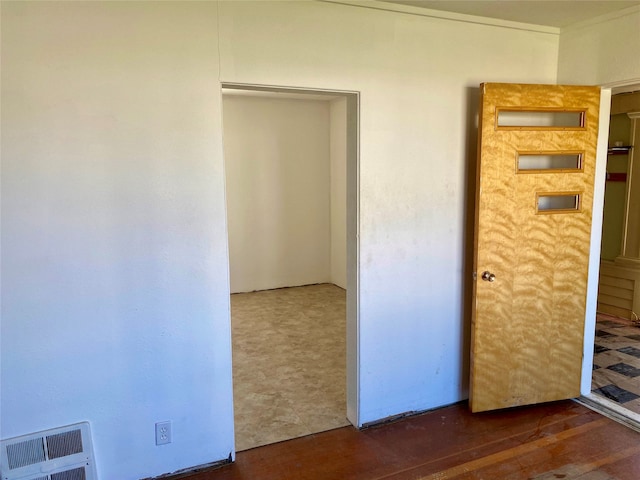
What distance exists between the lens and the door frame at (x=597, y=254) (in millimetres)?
2939

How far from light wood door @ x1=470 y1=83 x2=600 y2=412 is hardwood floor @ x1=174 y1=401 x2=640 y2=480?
207 millimetres

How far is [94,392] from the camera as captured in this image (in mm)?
2254

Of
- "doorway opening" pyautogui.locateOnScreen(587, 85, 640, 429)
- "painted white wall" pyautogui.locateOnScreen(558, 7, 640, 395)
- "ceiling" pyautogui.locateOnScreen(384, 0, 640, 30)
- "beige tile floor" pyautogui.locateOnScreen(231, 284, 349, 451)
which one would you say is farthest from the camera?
"doorway opening" pyautogui.locateOnScreen(587, 85, 640, 429)

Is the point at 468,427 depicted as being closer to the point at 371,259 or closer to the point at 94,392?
the point at 371,259

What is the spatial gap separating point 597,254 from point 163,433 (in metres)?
3.05

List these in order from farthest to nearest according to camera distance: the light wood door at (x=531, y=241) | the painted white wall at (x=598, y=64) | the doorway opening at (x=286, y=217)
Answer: the doorway opening at (x=286, y=217) → the light wood door at (x=531, y=241) → the painted white wall at (x=598, y=64)

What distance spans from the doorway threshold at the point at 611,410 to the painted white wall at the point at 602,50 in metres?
2.12

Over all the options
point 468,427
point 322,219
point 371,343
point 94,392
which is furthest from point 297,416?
point 322,219

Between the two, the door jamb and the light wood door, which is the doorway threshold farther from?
the door jamb

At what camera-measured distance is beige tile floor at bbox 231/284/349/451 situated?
117 inches

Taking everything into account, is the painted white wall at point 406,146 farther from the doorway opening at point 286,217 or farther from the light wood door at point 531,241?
the doorway opening at point 286,217

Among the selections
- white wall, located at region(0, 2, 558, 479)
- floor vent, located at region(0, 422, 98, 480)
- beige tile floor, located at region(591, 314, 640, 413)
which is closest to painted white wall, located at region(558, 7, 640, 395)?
beige tile floor, located at region(591, 314, 640, 413)

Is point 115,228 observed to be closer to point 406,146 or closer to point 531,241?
point 406,146

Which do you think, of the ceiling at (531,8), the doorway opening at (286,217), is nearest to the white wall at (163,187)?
the ceiling at (531,8)
